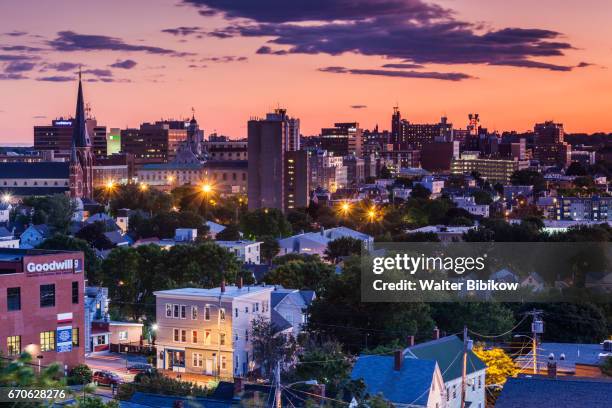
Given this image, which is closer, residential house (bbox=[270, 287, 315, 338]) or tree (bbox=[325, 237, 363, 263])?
residential house (bbox=[270, 287, 315, 338])

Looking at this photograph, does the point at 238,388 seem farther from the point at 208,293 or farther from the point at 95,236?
the point at 95,236

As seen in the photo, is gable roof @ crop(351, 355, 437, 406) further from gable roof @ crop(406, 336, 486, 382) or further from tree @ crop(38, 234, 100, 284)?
tree @ crop(38, 234, 100, 284)

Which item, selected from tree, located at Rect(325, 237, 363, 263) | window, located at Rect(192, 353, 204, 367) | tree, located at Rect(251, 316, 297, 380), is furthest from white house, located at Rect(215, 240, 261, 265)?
tree, located at Rect(251, 316, 297, 380)

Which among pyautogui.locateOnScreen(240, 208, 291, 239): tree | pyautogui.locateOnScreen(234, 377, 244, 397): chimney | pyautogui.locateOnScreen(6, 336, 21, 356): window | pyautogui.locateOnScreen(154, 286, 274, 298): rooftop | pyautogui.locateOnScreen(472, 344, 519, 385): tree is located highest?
pyautogui.locateOnScreen(234, 377, 244, 397): chimney

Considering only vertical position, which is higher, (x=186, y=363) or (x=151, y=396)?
(x=151, y=396)

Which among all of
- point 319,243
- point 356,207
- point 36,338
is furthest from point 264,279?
point 356,207

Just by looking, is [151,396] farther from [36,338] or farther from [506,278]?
[506,278]
